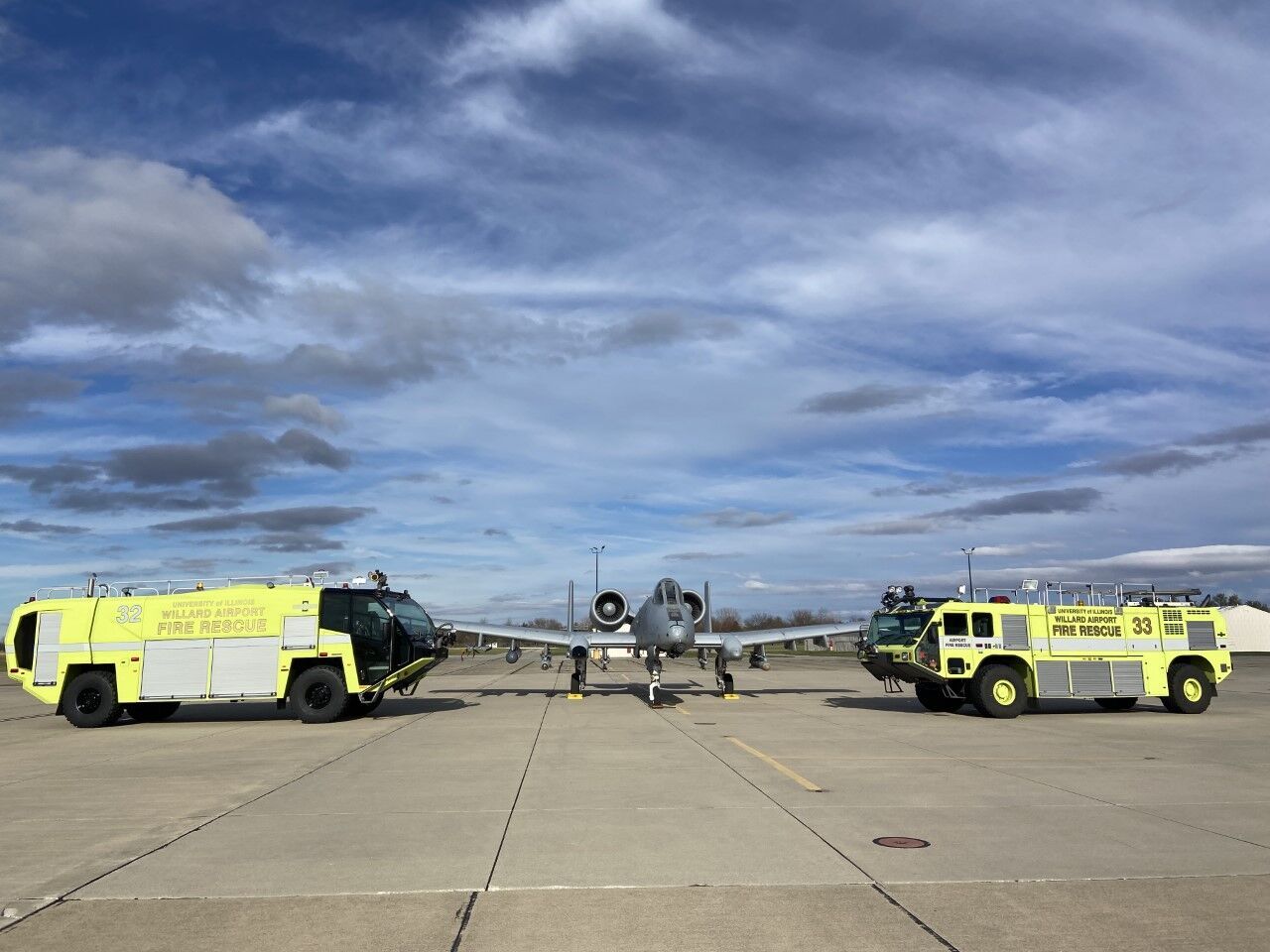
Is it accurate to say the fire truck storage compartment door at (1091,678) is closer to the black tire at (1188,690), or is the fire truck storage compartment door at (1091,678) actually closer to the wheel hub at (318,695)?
the black tire at (1188,690)

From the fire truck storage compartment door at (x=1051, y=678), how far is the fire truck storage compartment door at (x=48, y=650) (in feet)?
71.6

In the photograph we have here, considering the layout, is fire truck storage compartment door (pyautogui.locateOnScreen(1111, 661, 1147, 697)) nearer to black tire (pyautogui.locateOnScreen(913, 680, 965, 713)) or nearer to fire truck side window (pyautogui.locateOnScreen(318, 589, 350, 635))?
black tire (pyautogui.locateOnScreen(913, 680, 965, 713))

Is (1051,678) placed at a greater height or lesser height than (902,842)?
greater

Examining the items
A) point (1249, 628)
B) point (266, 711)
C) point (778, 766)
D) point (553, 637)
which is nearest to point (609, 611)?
point (553, 637)

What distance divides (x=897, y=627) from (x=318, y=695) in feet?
44.6

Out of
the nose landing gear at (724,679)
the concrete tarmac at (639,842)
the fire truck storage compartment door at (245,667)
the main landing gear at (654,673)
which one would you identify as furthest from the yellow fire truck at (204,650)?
the nose landing gear at (724,679)

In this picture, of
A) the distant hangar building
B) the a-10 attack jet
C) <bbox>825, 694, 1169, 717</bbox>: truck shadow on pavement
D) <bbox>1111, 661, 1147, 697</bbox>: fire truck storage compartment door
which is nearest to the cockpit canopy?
the a-10 attack jet

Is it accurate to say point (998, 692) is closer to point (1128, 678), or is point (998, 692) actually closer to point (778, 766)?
point (1128, 678)

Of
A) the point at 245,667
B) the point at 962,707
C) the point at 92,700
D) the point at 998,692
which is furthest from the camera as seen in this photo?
the point at 962,707

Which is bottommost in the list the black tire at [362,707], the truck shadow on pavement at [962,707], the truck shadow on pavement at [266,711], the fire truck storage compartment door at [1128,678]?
the truck shadow on pavement at [266,711]

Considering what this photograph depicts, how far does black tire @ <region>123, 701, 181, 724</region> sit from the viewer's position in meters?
22.1

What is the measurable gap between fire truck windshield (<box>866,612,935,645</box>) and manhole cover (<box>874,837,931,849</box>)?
13.4m

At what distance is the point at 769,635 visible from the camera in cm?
3039

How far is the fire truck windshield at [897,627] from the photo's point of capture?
2192 cm
